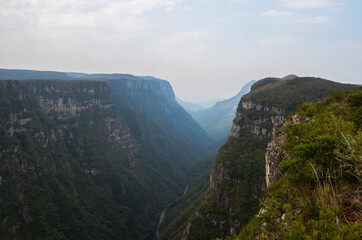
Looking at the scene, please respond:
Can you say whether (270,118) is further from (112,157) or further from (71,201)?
(112,157)

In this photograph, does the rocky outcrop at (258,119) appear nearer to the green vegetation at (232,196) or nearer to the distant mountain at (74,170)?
the green vegetation at (232,196)

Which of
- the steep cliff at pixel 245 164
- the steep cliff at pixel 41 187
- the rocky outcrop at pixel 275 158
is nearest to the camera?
the rocky outcrop at pixel 275 158

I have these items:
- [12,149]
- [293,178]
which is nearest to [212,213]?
[293,178]

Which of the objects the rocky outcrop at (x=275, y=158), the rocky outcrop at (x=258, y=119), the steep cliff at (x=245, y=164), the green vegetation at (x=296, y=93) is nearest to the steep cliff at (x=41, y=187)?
the steep cliff at (x=245, y=164)

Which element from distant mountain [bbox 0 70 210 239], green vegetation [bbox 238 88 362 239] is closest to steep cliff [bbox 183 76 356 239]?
green vegetation [bbox 238 88 362 239]

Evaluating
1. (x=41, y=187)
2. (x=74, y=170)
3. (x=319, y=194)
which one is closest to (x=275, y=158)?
(x=319, y=194)

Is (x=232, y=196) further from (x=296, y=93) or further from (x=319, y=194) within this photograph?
(x=319, y=194)
